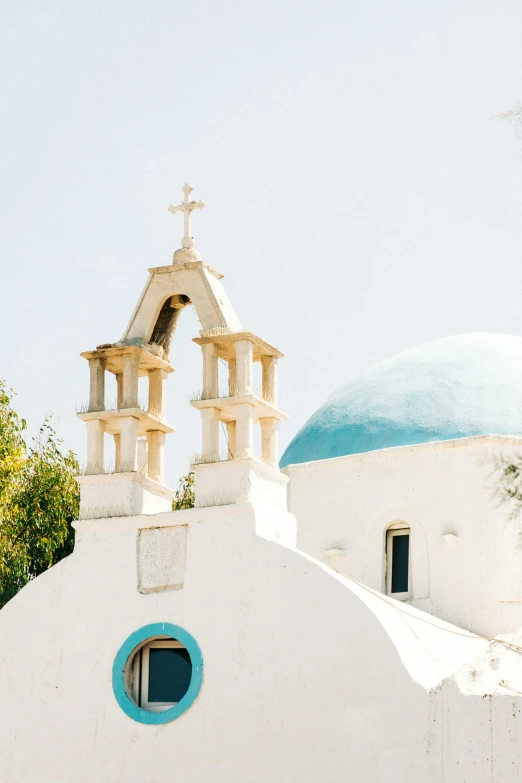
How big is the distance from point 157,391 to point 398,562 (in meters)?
3.95

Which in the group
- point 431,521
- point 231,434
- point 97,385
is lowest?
point 431,521

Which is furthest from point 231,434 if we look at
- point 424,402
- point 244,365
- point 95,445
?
point 424,402

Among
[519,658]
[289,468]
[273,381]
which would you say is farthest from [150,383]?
[519,658]

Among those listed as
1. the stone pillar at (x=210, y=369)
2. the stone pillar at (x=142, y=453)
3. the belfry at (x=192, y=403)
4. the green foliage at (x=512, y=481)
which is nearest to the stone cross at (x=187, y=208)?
the belfry at (x=192, y=403)

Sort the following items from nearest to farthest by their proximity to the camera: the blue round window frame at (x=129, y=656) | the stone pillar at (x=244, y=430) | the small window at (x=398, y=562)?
1. the blue round window frame at (x=129, y=656)
2. the stone pillar at (x=244, y=430)
3. the small window at (x=398, y=562)

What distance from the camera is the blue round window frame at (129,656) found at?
1236cm

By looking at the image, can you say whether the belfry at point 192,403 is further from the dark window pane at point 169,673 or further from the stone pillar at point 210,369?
the dark window pane at point 169,673

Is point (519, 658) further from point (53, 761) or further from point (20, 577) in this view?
point (20, 577)

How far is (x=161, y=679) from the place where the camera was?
42.3 ft

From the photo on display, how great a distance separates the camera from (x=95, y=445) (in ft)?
45.7

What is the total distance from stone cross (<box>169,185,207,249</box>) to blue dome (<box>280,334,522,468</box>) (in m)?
3.84

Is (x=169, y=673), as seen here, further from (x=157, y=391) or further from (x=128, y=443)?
(x=157, y=391)

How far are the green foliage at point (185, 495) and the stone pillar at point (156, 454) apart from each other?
8454 millimetres

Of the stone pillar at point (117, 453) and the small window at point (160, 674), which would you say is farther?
the stone pillar at point (117, 453)
